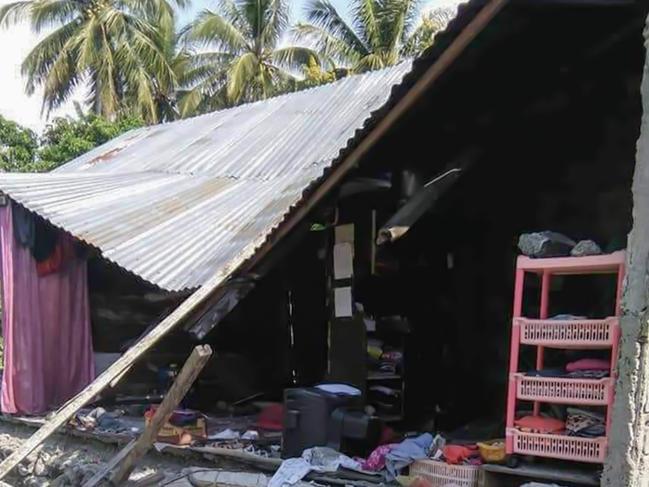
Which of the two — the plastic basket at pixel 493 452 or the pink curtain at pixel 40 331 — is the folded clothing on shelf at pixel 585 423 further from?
the pink curtain at pixel 40 331

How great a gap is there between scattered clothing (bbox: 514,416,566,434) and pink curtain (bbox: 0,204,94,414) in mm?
5644

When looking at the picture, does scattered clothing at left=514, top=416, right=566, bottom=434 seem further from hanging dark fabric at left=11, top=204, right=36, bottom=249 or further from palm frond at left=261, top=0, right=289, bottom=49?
palm frond at left=261, top=0, right=289, bottom=49

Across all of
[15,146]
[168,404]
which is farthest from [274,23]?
[168,404]

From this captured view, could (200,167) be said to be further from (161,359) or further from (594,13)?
(594,13)

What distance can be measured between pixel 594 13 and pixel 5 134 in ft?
67.1

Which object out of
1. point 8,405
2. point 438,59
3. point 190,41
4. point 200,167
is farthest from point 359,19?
point 438,59

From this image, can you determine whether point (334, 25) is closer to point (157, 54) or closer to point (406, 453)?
point (157, 54)

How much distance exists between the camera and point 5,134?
21.0 meters

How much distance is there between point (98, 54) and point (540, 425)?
21.5 metres

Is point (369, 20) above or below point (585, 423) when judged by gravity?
above

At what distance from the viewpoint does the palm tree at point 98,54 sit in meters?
22.5

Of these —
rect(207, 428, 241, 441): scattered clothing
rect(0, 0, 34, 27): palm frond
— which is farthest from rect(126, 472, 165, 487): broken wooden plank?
rect(0, 0, 34, 27): palm frond

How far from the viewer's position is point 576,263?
403 centimetres

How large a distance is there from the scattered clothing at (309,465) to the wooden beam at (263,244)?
1.34 meters
